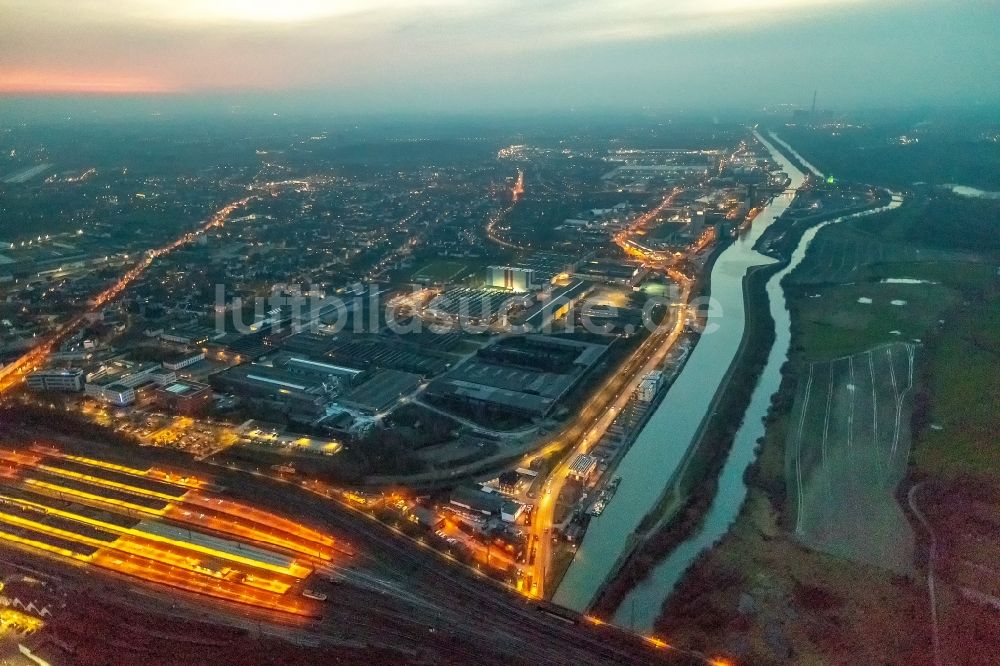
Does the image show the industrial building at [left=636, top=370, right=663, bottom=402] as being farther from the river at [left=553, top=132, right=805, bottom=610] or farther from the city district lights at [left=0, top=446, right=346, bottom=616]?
the city district lights at [left=0, top=446, right=346, bottom=616]

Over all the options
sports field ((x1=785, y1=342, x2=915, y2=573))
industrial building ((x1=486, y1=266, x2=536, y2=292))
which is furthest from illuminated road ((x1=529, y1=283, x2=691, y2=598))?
industrial building ((x1=486, y1=266, x2=536, y2=292))

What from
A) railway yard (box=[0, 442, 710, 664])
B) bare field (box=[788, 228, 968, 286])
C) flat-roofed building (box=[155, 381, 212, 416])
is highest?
bare field (box=[788, 228, 968, 286])

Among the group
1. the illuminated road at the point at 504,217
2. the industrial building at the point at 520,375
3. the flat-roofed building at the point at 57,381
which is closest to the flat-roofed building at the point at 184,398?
the flat-roofed building at the point at 57,381

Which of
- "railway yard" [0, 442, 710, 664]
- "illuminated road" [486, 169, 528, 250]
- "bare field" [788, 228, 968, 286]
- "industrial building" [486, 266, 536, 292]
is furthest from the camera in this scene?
"illuminated road" [486, 169, 528, 250]

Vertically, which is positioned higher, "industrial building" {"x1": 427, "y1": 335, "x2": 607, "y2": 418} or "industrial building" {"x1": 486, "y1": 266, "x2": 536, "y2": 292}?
"industrial building" {"x1": 486, "y1": 266, "x2": 536, "y2": 292}

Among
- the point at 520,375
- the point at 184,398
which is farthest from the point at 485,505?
the point at 184,398

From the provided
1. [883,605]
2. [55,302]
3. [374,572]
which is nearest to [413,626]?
[374,572]

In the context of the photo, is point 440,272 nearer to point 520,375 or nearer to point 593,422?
point 520,375

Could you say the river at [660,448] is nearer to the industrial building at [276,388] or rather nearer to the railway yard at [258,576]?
the railway yard at [258,576]
